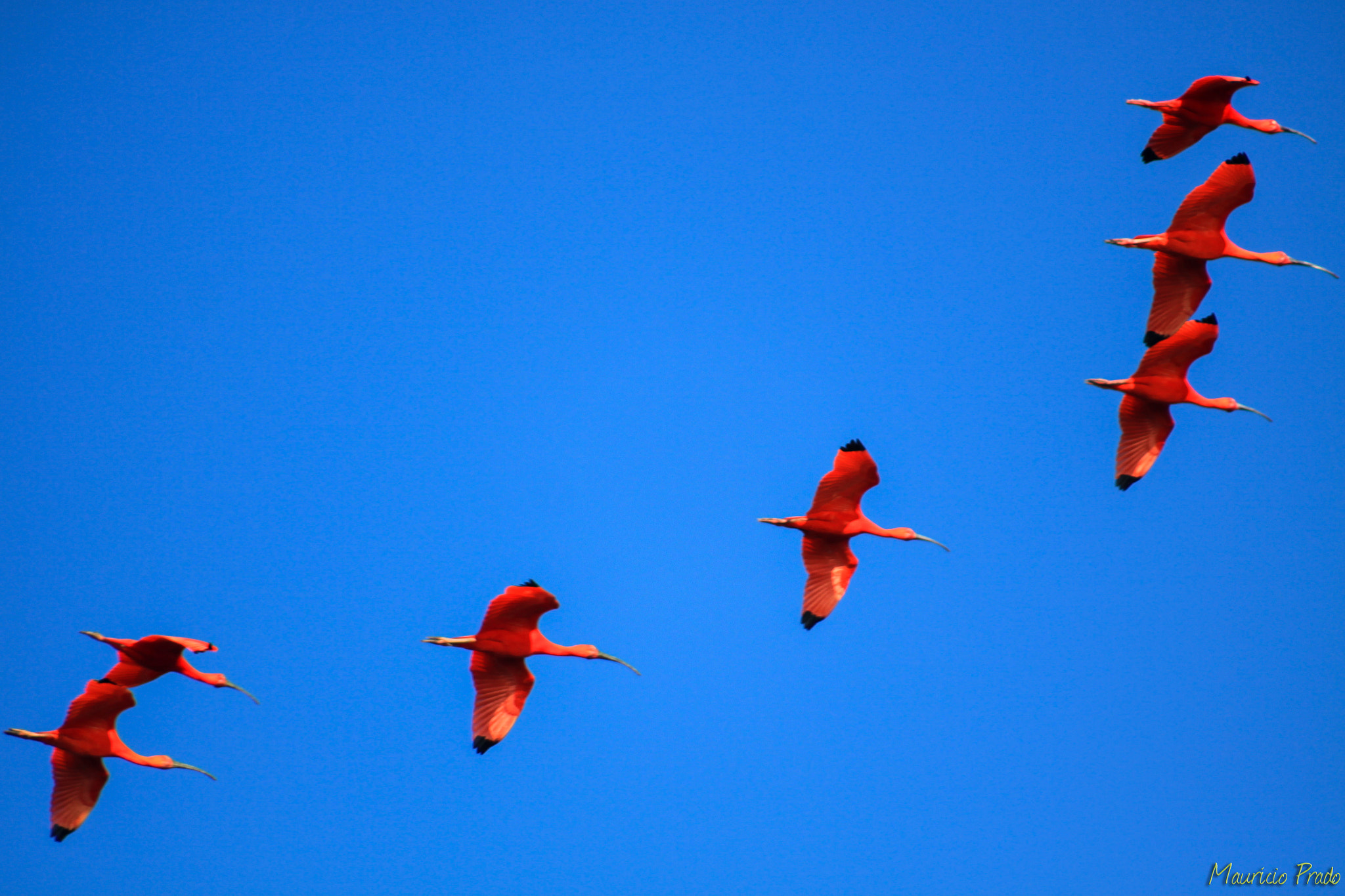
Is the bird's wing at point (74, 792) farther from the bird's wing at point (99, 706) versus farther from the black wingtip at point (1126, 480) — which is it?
the black wingtip at point (1126, 480)

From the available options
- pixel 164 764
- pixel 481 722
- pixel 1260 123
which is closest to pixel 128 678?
pixel 164 764

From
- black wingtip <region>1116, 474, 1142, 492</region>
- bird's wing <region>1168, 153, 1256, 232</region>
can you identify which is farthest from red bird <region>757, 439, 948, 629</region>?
bird's wing <region>1168, 153, 1256, 232</region>

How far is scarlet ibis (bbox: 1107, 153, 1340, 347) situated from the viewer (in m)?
22.3

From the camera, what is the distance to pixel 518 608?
21.8 metres

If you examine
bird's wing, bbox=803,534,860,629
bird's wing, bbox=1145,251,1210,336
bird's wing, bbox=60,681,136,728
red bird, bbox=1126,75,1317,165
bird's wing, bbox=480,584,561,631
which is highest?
red bird, bbox=1126,75,1317,165

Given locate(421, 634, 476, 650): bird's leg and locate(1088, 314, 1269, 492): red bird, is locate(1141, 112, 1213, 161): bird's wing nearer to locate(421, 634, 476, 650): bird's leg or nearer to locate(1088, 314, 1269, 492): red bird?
locate(1088, 314, 1269, 492): red bird

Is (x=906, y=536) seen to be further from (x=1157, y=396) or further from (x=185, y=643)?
(x=185, y=643)

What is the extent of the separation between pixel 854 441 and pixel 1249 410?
27.1ft

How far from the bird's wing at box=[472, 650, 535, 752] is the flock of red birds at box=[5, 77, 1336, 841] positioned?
0.07ft

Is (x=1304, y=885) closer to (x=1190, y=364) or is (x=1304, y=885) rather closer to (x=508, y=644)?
(x=1190, y=364)

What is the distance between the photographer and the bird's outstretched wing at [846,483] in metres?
23.0

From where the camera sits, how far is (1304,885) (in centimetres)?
3022

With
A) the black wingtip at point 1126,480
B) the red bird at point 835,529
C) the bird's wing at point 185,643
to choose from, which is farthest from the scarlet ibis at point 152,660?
the black wingtip at point 1126,480

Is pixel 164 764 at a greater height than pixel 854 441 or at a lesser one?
lesser
